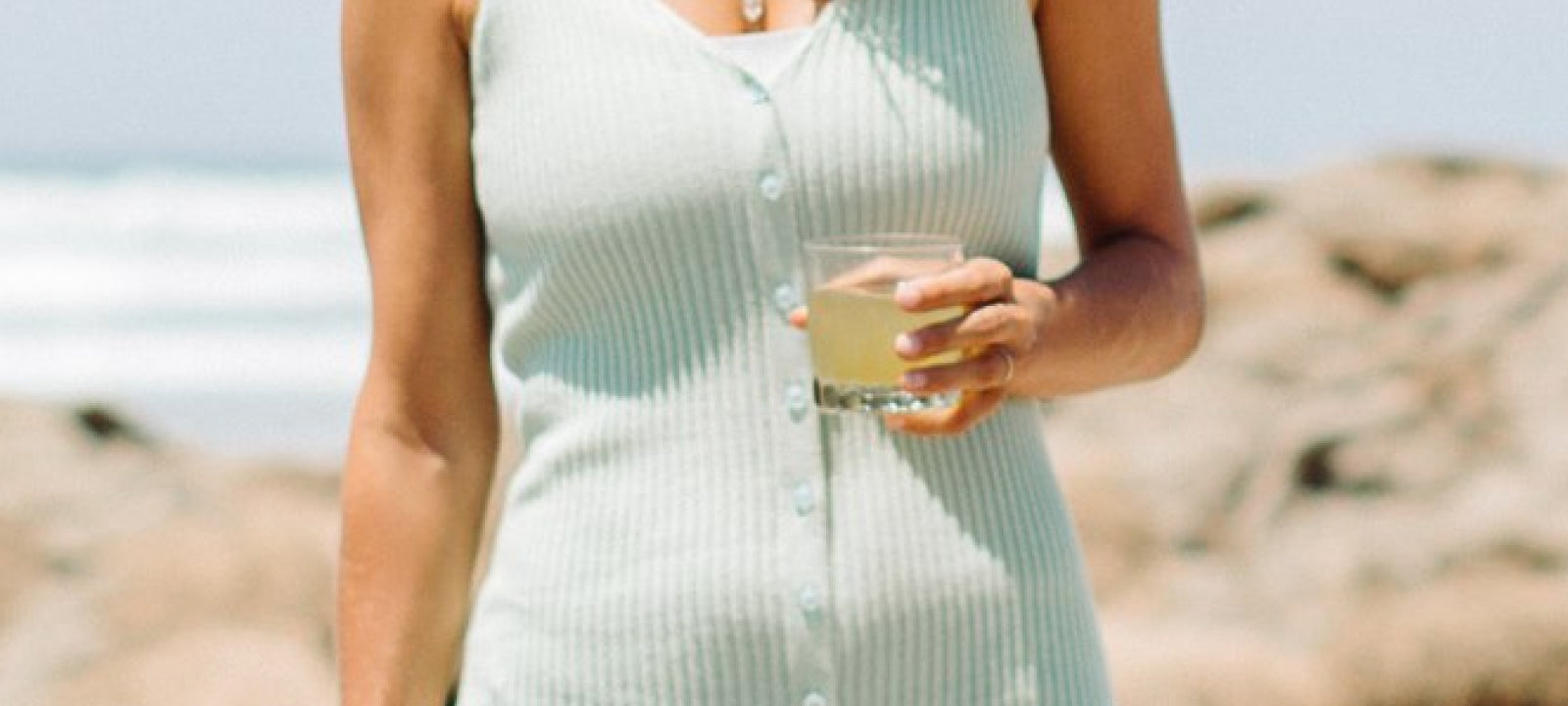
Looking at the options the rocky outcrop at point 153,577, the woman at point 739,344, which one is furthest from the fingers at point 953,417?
the rocky outcrop at point 153,577

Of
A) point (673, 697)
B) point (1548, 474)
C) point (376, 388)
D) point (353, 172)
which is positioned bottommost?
point (1548, 474)

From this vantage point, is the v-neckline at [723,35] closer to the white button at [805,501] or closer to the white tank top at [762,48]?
the white tank top at [762,48]

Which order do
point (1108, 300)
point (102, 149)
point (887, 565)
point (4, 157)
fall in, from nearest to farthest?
1. point (887, 565)
2. point (1108, 300)
3. point (4, 157)
4. point (102, 149)

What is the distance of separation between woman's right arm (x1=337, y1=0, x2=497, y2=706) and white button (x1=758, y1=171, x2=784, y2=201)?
1.06ft

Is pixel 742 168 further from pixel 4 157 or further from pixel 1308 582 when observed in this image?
pixel 4 157

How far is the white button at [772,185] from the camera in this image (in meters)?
1.79

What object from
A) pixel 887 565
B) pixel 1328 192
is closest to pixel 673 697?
pixel 887 565

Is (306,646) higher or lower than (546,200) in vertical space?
lower

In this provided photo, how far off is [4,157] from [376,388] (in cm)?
3044

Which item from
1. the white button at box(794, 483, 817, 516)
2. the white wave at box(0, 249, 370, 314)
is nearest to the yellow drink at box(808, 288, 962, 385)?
the white button at box(794, 483, 817, 516)

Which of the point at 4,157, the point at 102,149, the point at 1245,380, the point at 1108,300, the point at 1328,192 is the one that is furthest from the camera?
the point at 102,149

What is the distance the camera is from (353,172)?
1983 mm

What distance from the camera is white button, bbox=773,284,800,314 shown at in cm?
180

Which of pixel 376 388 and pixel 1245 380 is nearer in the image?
pixel 376 388
